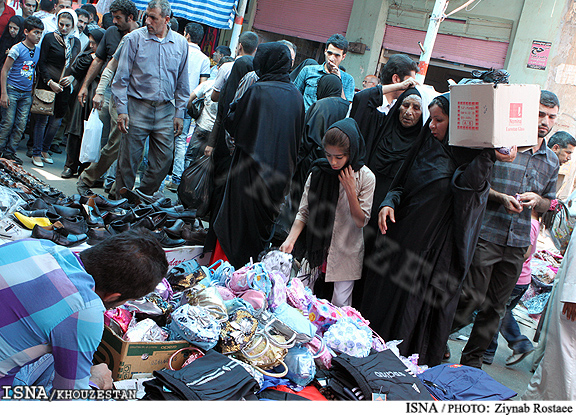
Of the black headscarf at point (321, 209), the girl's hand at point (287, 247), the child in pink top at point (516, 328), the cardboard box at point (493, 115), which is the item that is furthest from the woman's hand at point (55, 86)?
the child in pink top at point (516, 328)

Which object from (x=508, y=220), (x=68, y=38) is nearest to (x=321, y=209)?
(x=508, y=220)

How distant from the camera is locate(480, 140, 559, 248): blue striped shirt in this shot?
377 cm

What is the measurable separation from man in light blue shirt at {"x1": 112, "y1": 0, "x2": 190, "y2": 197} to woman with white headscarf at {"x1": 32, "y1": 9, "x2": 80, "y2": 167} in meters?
1.86

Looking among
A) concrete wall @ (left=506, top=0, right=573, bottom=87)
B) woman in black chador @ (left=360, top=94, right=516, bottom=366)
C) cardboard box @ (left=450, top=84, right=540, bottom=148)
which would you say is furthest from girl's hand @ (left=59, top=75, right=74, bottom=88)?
concrete wall @ (left=506, top=0, right=573, bottom=87)

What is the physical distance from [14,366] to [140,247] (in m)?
0.57

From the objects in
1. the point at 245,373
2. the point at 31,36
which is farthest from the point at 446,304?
the point at 31,36

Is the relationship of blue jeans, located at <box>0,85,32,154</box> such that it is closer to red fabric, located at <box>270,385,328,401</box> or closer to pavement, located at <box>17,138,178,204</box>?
pavement, located at <box>17,138,178,204</box>

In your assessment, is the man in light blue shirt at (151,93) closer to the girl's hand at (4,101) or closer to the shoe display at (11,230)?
the shoe display at (11,230)

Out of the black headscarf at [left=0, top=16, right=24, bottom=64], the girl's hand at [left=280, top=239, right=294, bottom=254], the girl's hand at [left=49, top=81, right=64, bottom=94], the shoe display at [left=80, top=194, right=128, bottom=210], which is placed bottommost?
the shoe display at [left=80, top=194, right=128, bottom=210]

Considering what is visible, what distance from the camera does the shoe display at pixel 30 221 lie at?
3662mm

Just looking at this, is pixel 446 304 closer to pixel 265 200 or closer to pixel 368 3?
pixel 265 200

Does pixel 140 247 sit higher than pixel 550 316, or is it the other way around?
pixel 140 247

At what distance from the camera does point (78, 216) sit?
395cm
